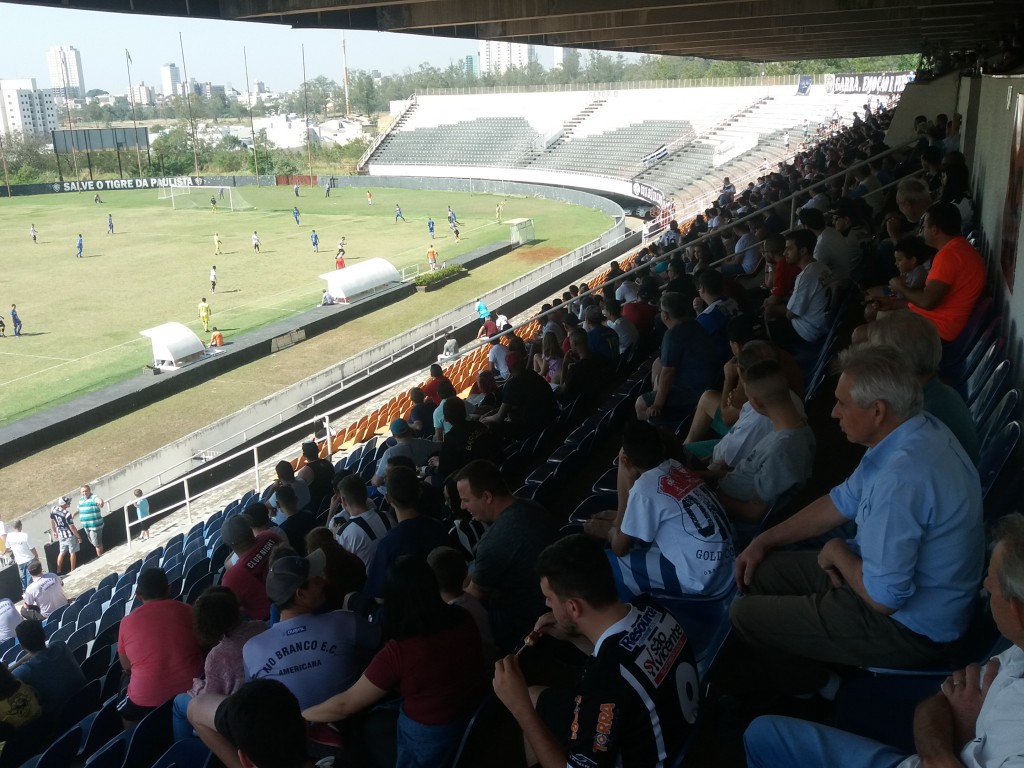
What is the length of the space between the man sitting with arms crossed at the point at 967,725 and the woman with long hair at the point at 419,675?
1.00 meters

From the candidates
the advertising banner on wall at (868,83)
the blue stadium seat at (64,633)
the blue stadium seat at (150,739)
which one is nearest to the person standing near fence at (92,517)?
the blue stadium seat at (64,633)

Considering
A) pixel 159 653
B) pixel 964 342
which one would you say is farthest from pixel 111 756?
pixel 964 342

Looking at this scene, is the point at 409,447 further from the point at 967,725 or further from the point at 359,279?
the point at 359,279

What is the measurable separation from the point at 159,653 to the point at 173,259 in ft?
117

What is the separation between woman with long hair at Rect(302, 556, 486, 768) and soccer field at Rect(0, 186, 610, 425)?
1814 cm

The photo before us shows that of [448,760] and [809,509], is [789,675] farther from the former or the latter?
[448,760]

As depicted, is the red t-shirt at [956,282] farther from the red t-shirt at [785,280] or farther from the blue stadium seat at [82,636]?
the blue stadium seat at [82,636]

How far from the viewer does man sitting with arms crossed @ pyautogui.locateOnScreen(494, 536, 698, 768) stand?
8.04 feet

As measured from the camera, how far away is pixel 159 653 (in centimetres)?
458

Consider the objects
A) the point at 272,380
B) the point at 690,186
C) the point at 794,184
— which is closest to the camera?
the point at 794,184

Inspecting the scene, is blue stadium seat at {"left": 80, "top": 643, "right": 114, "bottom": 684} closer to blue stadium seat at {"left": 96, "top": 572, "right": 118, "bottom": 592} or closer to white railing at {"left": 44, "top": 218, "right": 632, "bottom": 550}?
blue stadium seat at {"left": 96, "top": 572, "right": 118, "bottom": 592}

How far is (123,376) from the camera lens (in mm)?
21094

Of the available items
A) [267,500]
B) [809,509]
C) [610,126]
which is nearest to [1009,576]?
[809,509]

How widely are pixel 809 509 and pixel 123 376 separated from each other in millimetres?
20407
